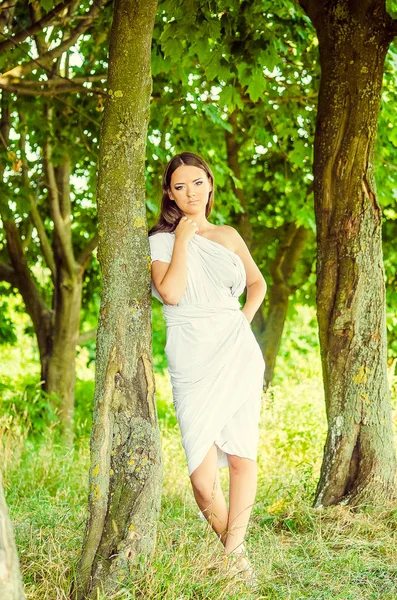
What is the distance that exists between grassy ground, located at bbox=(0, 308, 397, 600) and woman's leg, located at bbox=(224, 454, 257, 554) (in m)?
0.12

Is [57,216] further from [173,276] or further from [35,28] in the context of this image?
[173,276]

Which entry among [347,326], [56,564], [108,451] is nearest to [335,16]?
[347,326]

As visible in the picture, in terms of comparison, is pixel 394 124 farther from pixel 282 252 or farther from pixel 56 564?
pixel 56 564

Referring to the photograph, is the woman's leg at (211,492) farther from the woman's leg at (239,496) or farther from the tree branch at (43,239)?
the tree branch at (43,239)

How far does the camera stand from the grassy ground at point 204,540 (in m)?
3.44

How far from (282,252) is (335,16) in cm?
804

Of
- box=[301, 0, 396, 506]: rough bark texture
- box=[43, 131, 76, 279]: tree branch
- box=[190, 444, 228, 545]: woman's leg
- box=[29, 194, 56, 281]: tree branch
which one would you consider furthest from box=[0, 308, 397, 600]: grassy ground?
box=[29, 194, 56, 281]: tree branch

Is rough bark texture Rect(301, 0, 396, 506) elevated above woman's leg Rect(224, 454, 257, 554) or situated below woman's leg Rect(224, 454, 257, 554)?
above

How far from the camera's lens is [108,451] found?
3594 millimetres

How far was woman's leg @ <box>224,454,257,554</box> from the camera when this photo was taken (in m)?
3.97

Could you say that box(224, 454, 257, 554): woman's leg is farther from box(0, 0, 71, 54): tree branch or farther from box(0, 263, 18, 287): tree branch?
box(0, 263, 18, 287): tree branch

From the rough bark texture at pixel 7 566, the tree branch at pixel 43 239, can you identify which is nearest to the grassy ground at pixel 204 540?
the rough bark texture at pixel 7 566

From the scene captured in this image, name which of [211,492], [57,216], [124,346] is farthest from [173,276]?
[57,216]

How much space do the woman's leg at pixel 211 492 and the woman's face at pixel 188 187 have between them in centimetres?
138
